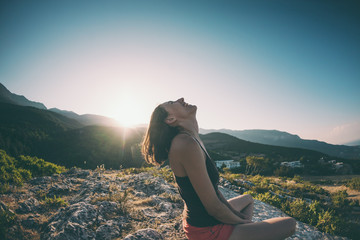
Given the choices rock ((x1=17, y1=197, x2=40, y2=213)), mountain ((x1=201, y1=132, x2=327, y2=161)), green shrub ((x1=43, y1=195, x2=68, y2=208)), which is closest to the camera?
rock ((x1=17, y1=197, x2=40, y2=213))

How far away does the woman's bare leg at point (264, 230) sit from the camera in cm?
158

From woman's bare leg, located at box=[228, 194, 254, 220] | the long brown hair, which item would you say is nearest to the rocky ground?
woman's bare leg, located at box=[228, 194, 254, 220]

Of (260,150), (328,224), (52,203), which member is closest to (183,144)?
(52,203)

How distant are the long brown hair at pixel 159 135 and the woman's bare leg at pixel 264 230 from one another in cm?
115

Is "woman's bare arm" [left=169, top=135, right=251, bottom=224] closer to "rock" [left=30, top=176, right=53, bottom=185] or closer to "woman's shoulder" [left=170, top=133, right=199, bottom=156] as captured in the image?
"woman's shoulder" [left=170, top=133, right=199, bottom=156]

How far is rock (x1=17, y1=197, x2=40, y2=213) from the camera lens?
10.8 feet

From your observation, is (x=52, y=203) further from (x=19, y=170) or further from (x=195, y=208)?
(x=195, y=208)

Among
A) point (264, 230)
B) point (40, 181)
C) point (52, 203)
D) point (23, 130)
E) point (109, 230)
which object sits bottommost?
point (23, 130)

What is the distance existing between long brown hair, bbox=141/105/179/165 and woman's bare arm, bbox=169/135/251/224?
0.47 meters

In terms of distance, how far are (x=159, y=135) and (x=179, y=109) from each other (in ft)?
1.51

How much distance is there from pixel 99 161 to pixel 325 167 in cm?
3194

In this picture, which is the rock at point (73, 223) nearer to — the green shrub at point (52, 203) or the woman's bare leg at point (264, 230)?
the green shrub at point (52, 203)

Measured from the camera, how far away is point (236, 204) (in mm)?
2336

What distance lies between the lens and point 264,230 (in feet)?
5.28
